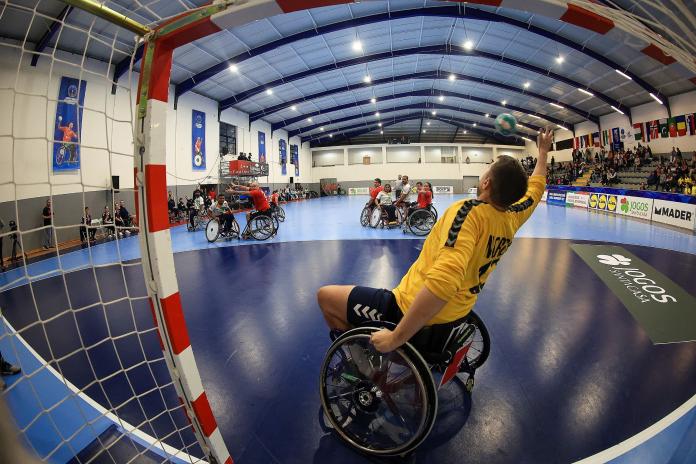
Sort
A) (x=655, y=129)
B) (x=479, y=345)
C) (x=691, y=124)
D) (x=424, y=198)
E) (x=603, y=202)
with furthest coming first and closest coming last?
(x=655, y=129), (x=691, y=124), (x=603, y=202), (x=424, y=198), (x=479, y=345)

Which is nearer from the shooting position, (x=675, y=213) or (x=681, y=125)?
(x=675, y=213)

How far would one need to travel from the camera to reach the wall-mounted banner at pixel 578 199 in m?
14.0

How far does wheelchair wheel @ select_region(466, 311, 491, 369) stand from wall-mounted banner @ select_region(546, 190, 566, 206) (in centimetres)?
1722

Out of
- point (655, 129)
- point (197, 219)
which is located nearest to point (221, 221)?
point (197, 219)

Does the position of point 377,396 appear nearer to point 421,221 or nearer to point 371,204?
point 421,221

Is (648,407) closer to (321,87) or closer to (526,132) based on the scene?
(321,87)

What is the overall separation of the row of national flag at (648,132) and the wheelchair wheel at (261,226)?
20982 millimetres

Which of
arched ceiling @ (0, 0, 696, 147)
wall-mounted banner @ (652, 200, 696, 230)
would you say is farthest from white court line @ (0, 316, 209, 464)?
wall-mounted banner @ (652, 200, 696, 230)

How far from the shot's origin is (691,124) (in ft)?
49.9

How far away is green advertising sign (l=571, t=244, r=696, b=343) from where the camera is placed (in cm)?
293

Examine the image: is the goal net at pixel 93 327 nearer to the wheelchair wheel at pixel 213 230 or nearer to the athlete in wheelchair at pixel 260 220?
the wheelchair wheel at pixel 213 230

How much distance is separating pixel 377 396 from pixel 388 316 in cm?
48

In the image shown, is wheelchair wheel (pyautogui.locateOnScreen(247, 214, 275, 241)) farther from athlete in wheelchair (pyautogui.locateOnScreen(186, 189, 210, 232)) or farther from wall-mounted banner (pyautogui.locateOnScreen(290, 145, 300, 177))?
wall-mounted banner (pyautogui.locateOnScreen(290, 145, 300, 177))

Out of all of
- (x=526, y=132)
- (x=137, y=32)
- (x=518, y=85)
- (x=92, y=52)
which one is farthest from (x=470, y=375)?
(x=526, y=132)
